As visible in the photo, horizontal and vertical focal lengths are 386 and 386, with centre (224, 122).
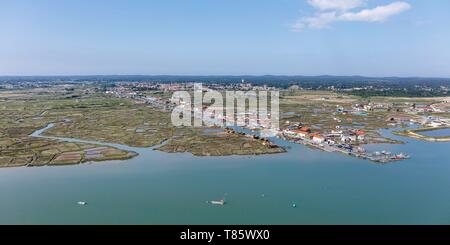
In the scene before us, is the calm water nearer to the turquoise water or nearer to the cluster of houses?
the cluster of houses

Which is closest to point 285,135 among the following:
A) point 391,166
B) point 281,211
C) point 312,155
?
point 312,155

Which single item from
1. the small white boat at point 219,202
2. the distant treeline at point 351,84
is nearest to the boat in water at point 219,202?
the small white boat at point 219,202

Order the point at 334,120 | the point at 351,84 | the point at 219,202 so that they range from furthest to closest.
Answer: the point at 351,84 → the point at 334,120 → the point at 219,202

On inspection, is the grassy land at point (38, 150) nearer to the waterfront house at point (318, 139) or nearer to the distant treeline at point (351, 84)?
the waterfront house at point (318, 139)

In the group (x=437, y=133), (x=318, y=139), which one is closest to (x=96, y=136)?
(x=318, y=139)

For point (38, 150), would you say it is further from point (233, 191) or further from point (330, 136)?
point (330, 136)

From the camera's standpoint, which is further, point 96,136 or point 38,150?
point 96,136

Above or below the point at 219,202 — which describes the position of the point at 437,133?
above
